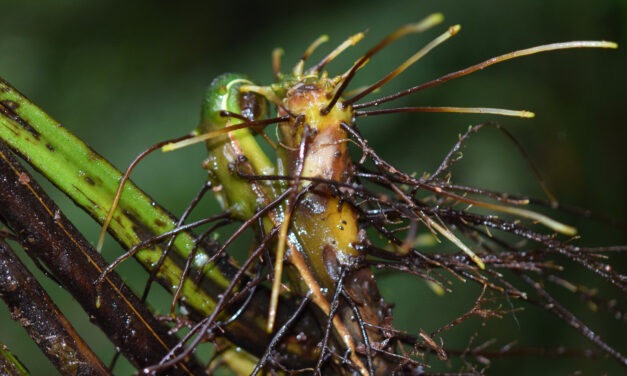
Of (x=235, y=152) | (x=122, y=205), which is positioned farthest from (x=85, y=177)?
(x=235, y=152)

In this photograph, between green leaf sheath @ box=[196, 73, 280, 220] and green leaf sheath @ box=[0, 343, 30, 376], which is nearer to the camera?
green leaf sheath @ box=[0, 343, 30, 376]

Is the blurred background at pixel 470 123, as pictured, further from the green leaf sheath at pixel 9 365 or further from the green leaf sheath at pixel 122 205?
the green leaf sheath at pixel 9 365

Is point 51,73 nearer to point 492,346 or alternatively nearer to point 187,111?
point 187,111

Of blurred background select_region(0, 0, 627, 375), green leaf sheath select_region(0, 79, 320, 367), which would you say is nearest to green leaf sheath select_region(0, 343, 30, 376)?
green leaf sheath select_region(0, 79, 320, 367)

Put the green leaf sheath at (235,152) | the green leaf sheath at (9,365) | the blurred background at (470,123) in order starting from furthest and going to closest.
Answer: the blurred background at (470,123)
the green leaf sheath at (235,152)
the green leaf sheath at (9,365)

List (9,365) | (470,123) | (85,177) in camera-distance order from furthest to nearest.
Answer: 1. (470,123)
2. (85,177)
3. (9,365)

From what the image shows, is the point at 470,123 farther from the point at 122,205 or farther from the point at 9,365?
the point at 9,365

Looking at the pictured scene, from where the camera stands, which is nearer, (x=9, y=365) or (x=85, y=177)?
(x=9, y=365)

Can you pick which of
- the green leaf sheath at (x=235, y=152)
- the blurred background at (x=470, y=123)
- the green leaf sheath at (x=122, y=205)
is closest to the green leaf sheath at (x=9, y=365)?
the green leaf sheath at (x=122, y=205)

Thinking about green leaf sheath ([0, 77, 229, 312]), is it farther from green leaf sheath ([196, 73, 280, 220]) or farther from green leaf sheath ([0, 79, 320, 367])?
green leaf sheath ([196, 73, 280, 220])

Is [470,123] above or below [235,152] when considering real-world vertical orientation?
below

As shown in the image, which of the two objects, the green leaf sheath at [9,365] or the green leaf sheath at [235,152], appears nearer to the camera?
the green leaf sheath at [9,365]

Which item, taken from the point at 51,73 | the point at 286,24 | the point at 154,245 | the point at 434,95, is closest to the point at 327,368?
the point at 154,245
